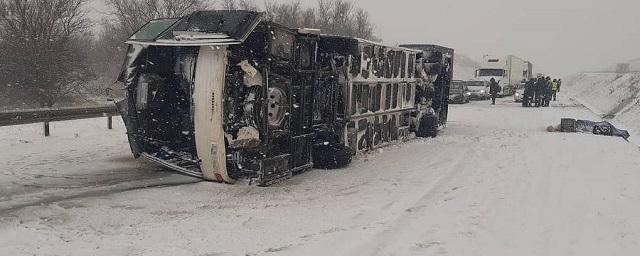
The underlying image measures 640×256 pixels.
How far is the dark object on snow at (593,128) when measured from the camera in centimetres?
1502

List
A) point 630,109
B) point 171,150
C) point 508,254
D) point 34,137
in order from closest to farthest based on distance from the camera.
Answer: point 508,254, point 171,150, point 34,137, point 630,109

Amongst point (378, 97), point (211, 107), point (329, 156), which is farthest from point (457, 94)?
point (211, 107)

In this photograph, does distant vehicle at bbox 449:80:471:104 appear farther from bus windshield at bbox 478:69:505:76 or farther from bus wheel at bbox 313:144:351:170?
bus wheel at bbox 313:144:351:170

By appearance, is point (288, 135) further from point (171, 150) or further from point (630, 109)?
point (630, 109)

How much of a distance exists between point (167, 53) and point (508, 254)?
5.57 metres

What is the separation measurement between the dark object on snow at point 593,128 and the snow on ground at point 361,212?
5.29 meters

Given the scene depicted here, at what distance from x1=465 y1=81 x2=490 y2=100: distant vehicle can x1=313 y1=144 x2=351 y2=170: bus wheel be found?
28404 mm

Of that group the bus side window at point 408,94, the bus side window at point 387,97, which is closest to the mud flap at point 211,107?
the bus side window at point 387,97

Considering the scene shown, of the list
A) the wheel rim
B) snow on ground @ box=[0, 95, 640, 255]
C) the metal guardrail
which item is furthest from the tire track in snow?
the metal guardrail

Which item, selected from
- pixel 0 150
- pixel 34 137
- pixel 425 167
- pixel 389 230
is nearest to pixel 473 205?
pixel 389 230

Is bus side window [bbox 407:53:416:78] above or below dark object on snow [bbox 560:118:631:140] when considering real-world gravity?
above

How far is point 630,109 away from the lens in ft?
84.4

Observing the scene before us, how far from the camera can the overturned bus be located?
7098mm

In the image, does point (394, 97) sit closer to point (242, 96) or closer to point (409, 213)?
point (242, 96)
